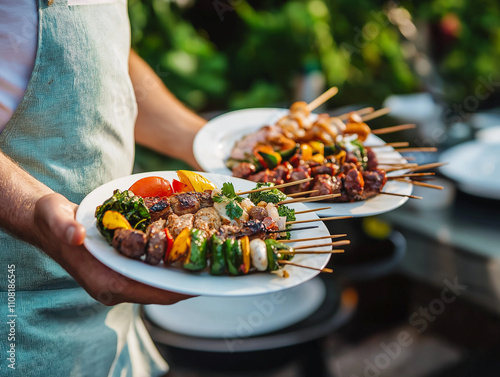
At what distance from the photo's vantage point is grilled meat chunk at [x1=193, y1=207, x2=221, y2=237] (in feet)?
5.70

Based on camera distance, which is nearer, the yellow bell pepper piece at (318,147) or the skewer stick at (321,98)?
the yellow bell pepper piece at (318,147)

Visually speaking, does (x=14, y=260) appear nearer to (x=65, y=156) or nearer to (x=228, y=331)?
(x=65, y=156)

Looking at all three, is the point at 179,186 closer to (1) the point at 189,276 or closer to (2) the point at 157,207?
(2) the point at 157,207

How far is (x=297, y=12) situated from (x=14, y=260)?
173 inches

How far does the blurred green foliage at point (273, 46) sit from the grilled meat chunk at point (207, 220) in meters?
3.21

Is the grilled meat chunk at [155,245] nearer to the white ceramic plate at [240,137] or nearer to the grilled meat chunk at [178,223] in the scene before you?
the grilled meat chunk at [178,223]

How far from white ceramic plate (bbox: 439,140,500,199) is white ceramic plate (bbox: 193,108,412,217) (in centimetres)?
126

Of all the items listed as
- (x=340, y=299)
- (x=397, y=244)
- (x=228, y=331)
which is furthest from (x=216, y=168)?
(x=397, y=244)

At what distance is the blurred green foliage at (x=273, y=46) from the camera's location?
4801 millimetres

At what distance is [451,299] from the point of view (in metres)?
4.52

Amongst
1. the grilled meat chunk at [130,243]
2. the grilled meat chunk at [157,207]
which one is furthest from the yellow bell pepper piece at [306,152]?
the grilled meat chunk at [130,243]

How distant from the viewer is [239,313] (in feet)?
9.92

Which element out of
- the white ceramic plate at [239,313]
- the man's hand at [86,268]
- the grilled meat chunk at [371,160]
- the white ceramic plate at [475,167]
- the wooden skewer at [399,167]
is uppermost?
the wooden skewer at [399,167]

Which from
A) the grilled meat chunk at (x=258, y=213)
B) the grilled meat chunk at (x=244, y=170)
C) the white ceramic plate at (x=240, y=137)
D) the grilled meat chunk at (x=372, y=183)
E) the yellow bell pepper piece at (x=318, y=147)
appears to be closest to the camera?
the grilled meat chunk at (x=258, y=213)
